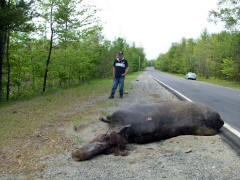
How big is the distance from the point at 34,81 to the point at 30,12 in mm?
5184

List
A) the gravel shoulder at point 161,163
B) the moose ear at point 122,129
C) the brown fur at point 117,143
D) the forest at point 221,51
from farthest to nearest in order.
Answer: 1. the forest at point 221,51
2. the moose ear at point 122,129
3. the brown fur at point 117,143
4. the gravel shoulder at point 161,163

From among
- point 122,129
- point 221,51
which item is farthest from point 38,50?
point 221,51

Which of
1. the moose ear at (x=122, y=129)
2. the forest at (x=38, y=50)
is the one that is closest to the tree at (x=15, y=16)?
the forest at (x=38, y=50)

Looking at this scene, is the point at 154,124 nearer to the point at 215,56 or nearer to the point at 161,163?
the point at 161,163

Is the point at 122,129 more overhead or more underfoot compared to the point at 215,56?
more underfoot

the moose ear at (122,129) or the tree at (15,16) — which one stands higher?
the tree at (15,16)

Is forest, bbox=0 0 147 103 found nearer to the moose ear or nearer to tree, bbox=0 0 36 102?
tree, bbox=0 0 36 102

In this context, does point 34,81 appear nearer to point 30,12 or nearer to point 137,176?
point 30,12

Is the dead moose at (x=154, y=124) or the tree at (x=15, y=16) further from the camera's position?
the tree at (x=15, y=16)

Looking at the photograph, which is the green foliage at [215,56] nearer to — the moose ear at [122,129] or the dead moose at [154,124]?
the dead moose at [154,124]

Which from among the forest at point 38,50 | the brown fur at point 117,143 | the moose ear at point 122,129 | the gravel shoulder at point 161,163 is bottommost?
the gravel shoulder at point 161,163

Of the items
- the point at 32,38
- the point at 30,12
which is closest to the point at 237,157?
the point at 30,12

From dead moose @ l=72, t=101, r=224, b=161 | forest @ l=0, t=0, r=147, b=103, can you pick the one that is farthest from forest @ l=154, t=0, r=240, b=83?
dead moose @ l=72, t=101, r=224, b=161

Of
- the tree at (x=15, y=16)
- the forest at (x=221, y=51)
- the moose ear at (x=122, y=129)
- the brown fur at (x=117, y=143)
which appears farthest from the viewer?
the forest at (x=221, y=51)
